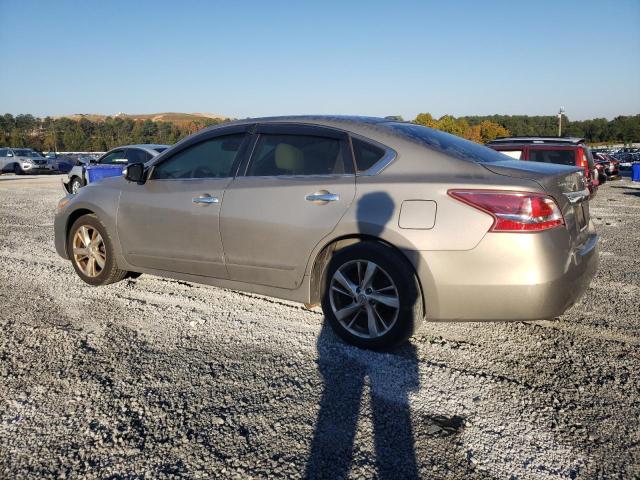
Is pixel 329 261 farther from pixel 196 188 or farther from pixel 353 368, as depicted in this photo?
pixel 196 188

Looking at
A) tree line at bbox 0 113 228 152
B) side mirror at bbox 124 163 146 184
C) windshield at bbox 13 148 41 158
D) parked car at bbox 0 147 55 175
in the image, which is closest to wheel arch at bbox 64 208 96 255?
side mirror at bbox 124 163 146 184

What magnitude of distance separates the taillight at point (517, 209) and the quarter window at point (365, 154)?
2.48 ft

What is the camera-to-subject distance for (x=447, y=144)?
3.77 metres

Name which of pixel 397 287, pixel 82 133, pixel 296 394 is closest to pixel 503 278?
pixel 397 287

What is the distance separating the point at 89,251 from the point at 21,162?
33.6m

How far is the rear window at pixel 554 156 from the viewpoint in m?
11.2

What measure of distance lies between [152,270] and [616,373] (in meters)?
3.57

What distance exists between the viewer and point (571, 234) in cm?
327

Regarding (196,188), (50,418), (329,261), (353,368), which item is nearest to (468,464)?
(353,368)

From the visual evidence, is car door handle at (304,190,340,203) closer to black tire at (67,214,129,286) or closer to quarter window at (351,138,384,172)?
quarter window at (351,138,384,172)

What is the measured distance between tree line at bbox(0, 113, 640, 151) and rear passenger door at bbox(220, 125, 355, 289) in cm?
7308

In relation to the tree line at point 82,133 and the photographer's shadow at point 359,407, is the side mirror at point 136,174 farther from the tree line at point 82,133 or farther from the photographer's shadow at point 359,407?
the tree line at point 82,133

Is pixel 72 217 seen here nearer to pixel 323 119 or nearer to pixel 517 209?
pixel 323 119

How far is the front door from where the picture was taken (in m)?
4.16
